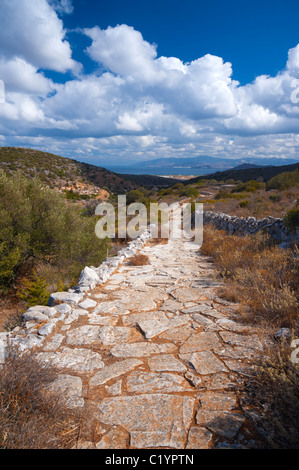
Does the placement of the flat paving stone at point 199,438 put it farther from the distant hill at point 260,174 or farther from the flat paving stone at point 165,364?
the distant hill at point 260,174

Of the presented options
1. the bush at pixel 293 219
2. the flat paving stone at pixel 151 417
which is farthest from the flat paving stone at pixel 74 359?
the bush at pixel 293 219

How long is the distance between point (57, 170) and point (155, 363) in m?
51.2

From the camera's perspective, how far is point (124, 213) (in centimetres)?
2061

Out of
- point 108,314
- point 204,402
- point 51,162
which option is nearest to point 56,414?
point 204,402

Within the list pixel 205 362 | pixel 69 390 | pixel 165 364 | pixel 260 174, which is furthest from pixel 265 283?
pixel 260 174

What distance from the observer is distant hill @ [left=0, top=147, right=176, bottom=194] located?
41656 mm

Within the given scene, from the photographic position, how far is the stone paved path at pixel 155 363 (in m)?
1.95

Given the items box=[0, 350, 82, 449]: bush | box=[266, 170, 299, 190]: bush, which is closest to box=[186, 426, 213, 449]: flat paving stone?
box=[0, 350, 82, 449]: bush

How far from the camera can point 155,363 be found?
2.83 meters

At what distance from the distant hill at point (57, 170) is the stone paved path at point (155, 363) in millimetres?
37810

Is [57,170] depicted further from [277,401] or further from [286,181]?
[277,401]

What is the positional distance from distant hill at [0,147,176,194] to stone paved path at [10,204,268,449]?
124 ft

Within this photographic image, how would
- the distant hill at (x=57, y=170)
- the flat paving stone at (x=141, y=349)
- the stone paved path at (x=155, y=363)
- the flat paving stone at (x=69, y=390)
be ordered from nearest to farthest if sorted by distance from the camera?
the stone paved path at (x=155, y=363) < the flat paving stone at (x=69, y=390) < the flat paving stone at (x=141, y=349) < the distant hill at (x=57, y=170)
